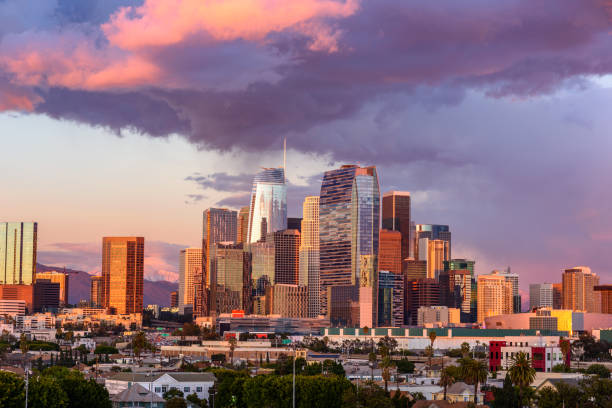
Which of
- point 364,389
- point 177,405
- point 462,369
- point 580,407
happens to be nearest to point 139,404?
point 177,405

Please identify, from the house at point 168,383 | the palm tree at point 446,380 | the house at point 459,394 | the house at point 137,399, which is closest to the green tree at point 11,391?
the house at point 137,399

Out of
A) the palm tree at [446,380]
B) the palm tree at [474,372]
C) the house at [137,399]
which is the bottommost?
the house at [137,399]

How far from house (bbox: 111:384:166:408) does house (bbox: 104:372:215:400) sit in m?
11.6

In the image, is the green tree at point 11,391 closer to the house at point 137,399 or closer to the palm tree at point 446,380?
the house at point 137,399

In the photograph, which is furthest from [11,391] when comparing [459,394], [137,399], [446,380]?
[459,394]

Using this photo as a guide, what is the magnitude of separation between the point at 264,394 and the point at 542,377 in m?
67.8

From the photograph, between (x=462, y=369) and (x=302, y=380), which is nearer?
(x=302, y=380)

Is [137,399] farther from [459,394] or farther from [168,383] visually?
[459,394]

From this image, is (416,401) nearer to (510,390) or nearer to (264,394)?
(510,390)

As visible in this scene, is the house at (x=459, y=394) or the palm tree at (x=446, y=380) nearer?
the palm tree at (x=446, y=380)

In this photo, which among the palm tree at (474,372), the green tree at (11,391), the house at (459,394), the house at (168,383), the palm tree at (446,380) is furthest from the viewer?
the house at (168,383)

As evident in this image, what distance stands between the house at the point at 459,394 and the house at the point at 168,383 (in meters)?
41.3

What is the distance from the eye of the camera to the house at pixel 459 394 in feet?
581

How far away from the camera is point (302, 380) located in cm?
15412
